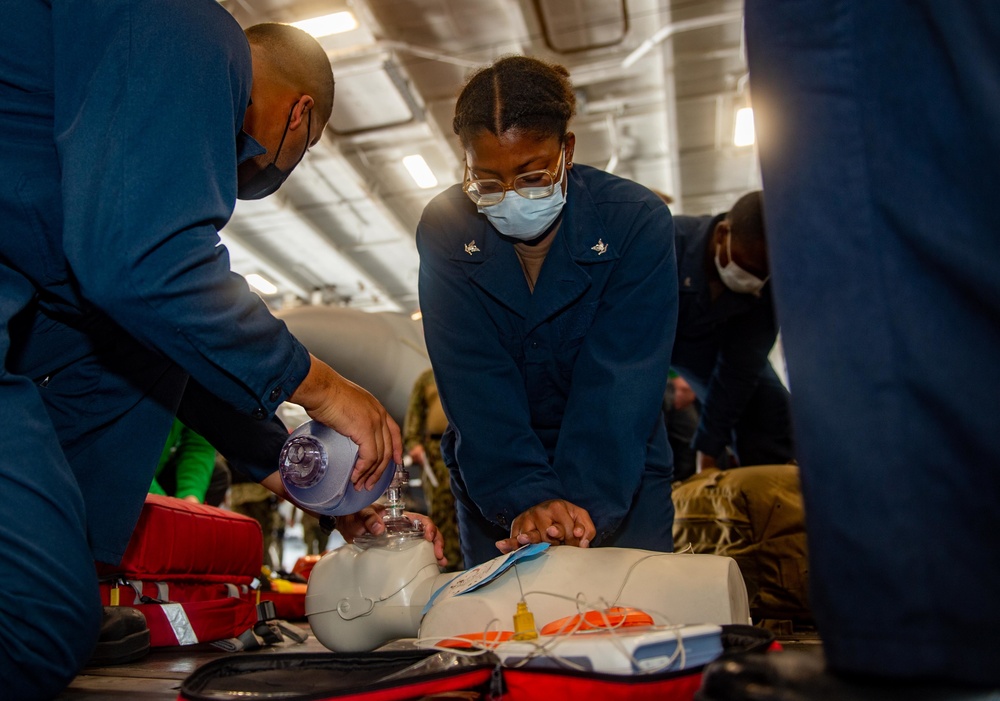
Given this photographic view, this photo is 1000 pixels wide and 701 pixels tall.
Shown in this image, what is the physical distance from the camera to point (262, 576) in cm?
Answer: 226

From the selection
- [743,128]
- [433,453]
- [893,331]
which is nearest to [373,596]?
[893,331]

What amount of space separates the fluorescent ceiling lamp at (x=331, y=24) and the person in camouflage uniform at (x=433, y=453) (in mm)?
2170

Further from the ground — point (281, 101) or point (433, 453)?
point (281, 101)

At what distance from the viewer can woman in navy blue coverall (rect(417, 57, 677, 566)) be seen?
1.52m

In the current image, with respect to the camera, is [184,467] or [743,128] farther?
[743,128]

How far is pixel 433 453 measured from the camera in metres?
3.77

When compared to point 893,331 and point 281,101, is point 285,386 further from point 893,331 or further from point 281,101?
point 893,331

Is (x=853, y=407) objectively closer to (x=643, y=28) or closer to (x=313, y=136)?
(x=313, y=136)

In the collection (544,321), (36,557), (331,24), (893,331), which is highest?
(331,24)

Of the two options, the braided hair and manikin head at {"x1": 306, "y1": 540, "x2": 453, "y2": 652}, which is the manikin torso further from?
the braided hair

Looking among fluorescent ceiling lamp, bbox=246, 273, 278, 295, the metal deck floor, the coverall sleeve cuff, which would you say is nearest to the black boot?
the metal deck floor

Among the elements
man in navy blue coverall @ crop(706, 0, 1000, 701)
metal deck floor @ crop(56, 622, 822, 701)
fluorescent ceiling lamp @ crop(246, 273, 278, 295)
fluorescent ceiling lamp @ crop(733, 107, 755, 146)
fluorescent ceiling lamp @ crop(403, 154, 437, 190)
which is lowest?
metal deck floor @ crop(56, 622, 822, 701)

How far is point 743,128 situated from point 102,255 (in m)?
5.74

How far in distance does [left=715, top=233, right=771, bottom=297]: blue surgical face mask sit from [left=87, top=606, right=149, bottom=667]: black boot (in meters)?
1.86
